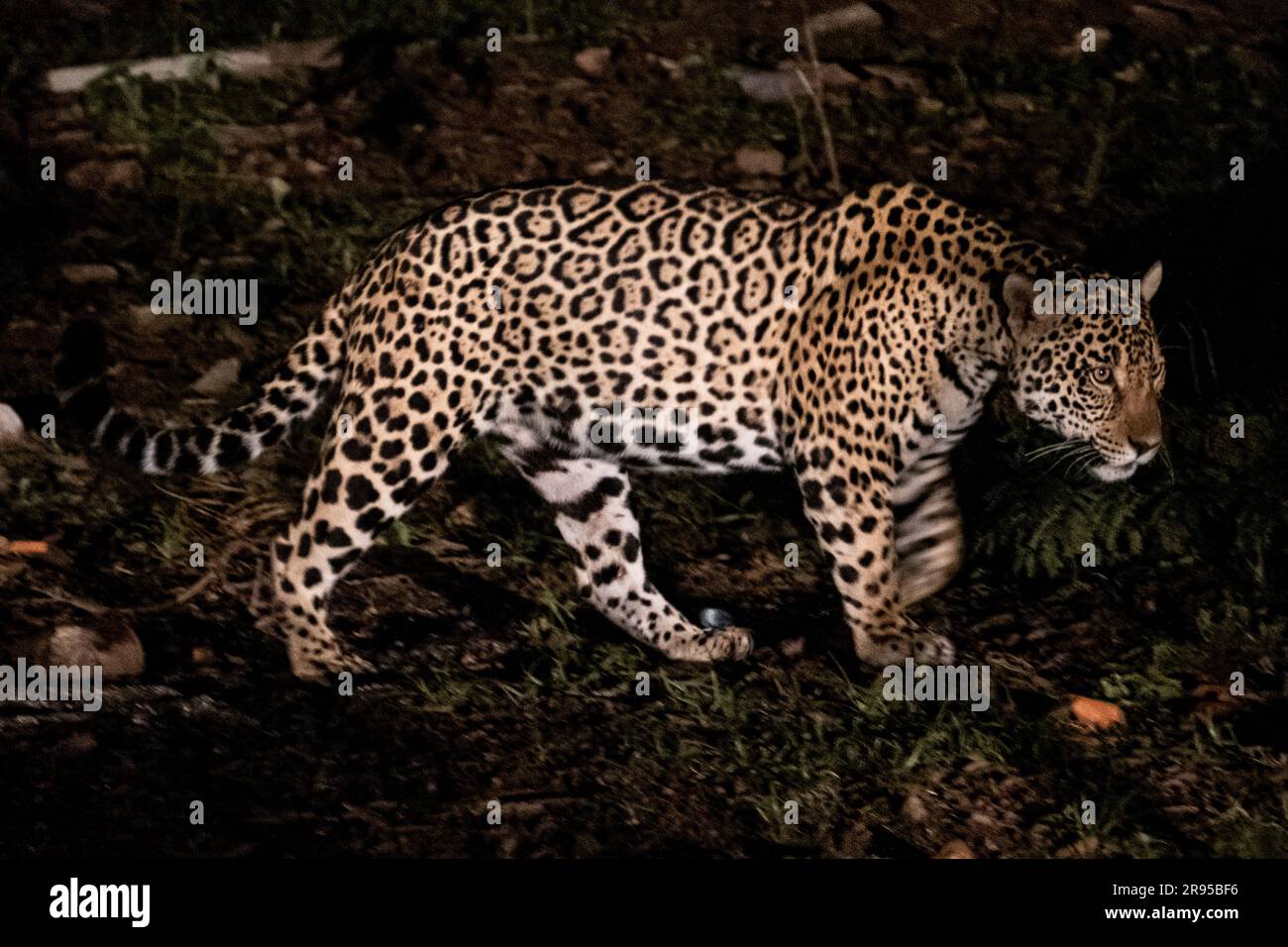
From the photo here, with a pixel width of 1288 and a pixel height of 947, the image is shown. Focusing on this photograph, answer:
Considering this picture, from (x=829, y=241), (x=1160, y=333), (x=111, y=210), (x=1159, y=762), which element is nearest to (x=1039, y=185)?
(x=1160, y=333)

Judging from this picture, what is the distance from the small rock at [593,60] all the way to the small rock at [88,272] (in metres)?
3.24

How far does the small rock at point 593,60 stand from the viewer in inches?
432

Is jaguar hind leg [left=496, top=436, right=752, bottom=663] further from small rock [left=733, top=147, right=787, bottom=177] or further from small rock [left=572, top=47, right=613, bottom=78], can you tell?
small rock [left=572, top=47, right=613, bottom=78]

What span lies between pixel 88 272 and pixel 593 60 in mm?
3446

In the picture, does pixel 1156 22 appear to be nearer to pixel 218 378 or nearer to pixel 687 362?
pixel 687 362

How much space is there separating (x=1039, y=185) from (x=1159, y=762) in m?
4.34

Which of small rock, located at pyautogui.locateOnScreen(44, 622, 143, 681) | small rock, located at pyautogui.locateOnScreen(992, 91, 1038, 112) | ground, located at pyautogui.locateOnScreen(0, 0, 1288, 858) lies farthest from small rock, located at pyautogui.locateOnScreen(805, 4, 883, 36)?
small rock, located at pyautogui.locateOnScreen(44, 622, 143, 681)

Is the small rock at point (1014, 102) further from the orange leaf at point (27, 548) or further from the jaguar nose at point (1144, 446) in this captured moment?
the orange leaf at point (27, 548)

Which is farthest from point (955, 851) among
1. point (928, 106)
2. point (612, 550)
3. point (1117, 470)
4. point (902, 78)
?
point (902, 78)

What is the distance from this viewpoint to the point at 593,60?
435 inches

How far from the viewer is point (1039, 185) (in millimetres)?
9930

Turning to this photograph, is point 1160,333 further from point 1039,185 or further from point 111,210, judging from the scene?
point 111,210

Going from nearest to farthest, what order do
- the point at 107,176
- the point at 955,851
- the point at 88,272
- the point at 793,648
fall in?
the point at 955,851
the point at 793,648
the point at 88,272
the point at 107,176

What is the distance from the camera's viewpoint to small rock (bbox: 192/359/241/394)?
8.43 meters
